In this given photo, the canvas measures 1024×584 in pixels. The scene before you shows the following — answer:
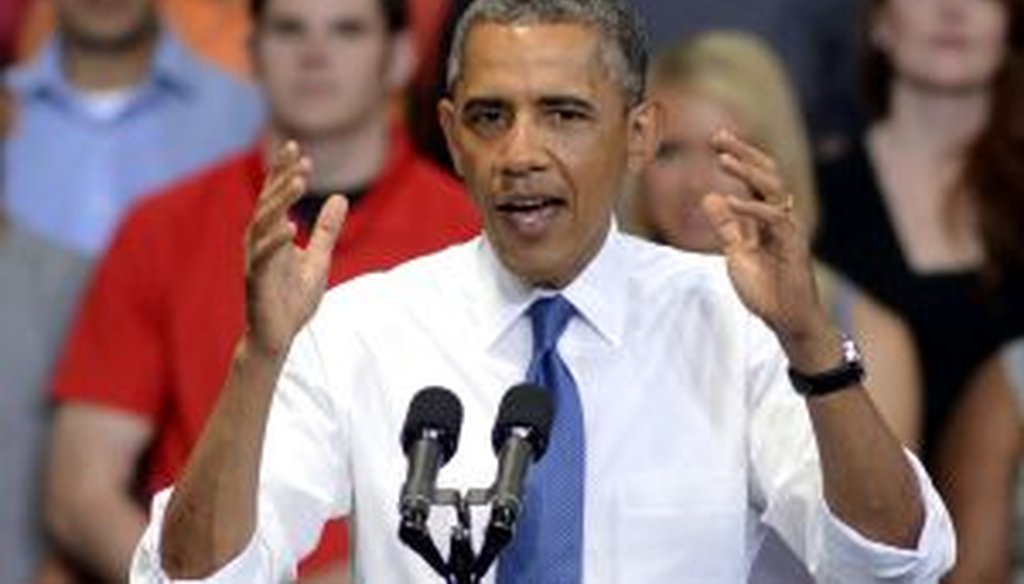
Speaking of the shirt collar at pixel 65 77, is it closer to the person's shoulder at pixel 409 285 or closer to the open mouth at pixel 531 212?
the person's shoulder at pixel 409 285

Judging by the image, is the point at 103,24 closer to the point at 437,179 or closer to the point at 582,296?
the point at 437,179

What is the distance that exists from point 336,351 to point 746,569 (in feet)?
1.89

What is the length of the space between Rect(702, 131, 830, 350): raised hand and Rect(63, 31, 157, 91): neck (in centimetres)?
296

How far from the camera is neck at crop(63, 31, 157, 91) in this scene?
6.37 m

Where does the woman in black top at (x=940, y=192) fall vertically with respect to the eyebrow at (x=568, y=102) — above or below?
below

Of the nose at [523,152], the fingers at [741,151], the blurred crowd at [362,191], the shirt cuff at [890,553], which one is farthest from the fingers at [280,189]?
the blurred crowd at [362,191]

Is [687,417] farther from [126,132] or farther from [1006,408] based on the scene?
[126,132]

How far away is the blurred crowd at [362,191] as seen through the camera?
5.66 metres

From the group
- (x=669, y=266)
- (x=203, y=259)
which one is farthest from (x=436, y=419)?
(x=203, y=259)

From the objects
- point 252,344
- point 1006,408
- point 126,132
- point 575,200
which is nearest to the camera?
point 252,344

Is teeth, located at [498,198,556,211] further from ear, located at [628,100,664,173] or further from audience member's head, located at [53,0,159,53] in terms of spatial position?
audience member's head, located at [53,0,159,53]

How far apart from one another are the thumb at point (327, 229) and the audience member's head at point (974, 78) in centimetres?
273

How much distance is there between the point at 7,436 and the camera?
581 cm

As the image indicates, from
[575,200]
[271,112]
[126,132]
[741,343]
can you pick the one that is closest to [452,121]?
[575,200]
